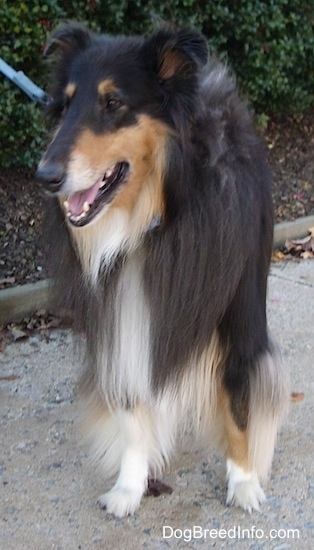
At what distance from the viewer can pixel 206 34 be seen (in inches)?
245

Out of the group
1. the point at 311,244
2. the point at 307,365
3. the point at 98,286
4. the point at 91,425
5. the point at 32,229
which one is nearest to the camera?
the point at 98,286

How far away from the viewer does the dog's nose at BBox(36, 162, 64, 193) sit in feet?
7.91

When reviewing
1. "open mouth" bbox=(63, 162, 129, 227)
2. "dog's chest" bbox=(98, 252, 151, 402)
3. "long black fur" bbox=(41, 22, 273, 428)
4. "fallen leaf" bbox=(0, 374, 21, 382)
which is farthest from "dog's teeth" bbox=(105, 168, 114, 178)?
"fallen leaf" bbox=(0, 374, 21, 382)

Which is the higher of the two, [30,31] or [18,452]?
[30,31]

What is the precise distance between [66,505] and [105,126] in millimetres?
1577

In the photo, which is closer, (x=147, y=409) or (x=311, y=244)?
(x=147, y=409)

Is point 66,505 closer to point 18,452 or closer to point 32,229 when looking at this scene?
point 18,452

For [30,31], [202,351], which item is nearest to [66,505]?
[202,351]

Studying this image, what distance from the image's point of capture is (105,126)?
253cm

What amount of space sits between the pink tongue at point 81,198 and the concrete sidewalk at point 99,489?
1.28 m

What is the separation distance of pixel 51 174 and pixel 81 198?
0.19 m

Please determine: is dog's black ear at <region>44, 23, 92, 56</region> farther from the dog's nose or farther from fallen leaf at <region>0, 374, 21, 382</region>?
fallen leaf at <region>0, 374, 21, 382</region>

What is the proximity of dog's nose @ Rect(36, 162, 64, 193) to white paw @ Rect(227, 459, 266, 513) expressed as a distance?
1.47m

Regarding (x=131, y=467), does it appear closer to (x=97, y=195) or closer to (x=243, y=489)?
(x=243, y=489)
